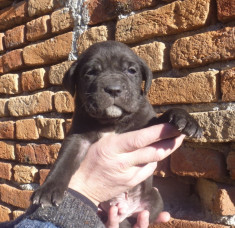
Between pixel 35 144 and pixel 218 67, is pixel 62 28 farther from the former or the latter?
pixel 218 67

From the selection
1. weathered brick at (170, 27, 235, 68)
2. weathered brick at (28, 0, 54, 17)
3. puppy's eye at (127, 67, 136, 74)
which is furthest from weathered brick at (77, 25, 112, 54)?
weathered brick at (170, 27, 235, 68)

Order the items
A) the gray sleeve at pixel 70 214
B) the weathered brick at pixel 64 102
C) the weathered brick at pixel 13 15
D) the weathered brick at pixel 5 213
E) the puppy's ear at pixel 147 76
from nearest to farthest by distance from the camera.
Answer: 1. the gray sleeve at pixel 70 214
2. the puppy's ear at pixel 147 76
3. the weathered brick at pixel 64 102
4. the weathered brick at pixel 13 15
5. the weathered brick at pixel 5 213

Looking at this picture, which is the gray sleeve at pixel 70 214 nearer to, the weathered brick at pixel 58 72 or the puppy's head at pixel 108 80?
the puppy's head at pixel 108 80

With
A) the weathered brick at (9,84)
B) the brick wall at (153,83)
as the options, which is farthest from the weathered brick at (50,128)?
the weathered brick at (9,84)

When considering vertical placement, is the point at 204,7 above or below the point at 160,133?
above

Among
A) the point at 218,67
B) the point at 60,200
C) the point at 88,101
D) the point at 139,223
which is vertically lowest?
the point at 139,223

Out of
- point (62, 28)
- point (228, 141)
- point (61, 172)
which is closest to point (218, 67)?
point (228, 141)
